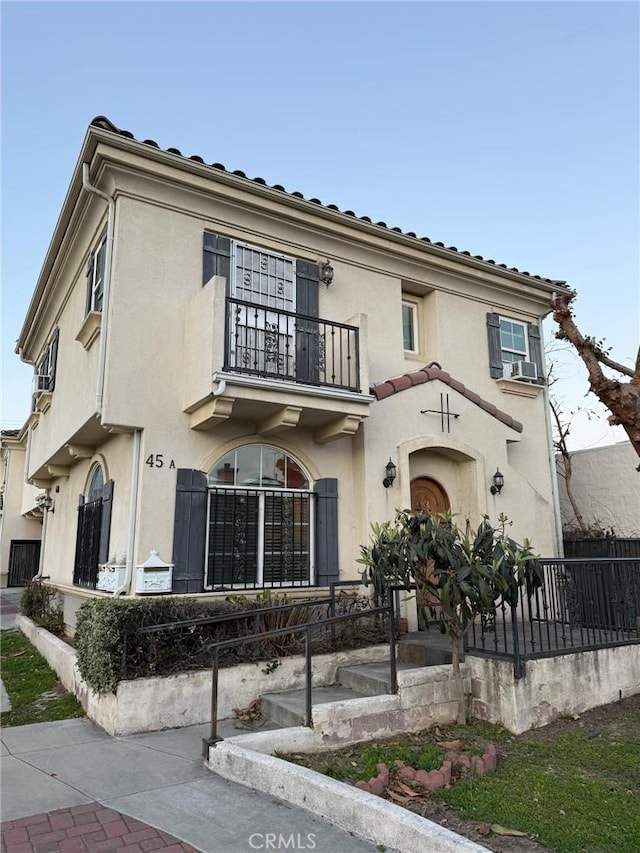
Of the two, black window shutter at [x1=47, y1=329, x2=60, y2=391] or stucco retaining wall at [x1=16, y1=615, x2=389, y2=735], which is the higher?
black window shutter at [x1=47, y1=329, x2=60, y2=391]

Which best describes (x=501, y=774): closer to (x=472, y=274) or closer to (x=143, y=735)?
(x=143, y=735)

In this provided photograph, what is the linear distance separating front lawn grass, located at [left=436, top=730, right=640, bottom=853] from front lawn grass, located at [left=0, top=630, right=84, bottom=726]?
4598mm

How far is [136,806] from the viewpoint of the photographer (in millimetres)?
4371

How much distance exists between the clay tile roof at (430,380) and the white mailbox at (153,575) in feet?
13.0

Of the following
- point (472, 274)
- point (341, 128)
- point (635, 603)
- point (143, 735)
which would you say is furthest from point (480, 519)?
point (341, 128)

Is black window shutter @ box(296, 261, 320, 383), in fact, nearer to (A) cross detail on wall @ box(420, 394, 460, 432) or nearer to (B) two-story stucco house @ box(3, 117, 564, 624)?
(B) two-story stucco house @ box(3, 117, 564, 624)

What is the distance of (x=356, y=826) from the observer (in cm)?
394

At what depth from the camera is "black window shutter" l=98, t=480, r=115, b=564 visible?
28.2 feet

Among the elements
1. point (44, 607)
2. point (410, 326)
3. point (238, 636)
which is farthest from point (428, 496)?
point (44, 607)

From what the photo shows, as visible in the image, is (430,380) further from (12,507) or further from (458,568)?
(12,507)

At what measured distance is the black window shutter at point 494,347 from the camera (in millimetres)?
11914

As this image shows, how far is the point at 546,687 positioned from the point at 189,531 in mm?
4598

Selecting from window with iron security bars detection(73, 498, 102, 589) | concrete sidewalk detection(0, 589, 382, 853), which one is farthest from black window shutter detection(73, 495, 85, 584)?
concrete sidewalk detection(0, 589, 382, 853)

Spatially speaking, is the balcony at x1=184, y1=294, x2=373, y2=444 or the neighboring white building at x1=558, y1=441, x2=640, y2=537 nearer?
the balcony at x1=184, y1=294, x2=373, y2=444
